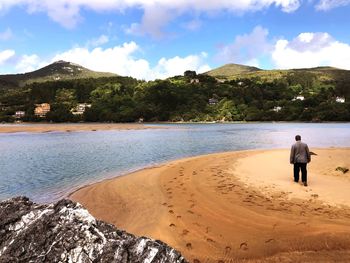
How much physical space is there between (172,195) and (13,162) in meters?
19.7

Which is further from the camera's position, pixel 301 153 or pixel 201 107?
pixel 201 107

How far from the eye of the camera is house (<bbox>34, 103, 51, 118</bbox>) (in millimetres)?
179200

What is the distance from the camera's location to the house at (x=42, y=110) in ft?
588

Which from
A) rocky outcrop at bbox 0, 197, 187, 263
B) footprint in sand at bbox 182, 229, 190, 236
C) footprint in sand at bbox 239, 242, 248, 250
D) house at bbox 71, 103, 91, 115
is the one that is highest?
house at bbox 71, 103, 91, 115

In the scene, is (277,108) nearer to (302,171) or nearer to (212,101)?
(212,101)

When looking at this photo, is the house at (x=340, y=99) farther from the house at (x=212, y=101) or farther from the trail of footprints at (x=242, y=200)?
the trail of footprints at (x=242, y=200)

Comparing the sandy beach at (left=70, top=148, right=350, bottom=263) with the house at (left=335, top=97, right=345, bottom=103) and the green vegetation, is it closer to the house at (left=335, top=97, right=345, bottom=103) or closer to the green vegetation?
the green vegetation

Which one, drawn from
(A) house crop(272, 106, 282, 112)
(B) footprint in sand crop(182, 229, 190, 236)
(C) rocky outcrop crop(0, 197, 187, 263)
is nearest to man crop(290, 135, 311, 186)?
(B) footprint in sand crop(182, 229, 190, 236)

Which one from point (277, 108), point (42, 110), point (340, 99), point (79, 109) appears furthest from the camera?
point (79, 109)

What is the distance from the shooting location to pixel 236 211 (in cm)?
1214

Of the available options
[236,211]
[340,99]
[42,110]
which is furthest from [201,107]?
[236,211]

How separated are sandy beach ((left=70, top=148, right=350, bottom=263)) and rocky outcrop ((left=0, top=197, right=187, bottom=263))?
13.6 ft

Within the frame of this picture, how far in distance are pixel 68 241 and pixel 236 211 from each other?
27.6 ft

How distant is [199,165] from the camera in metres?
24.1
